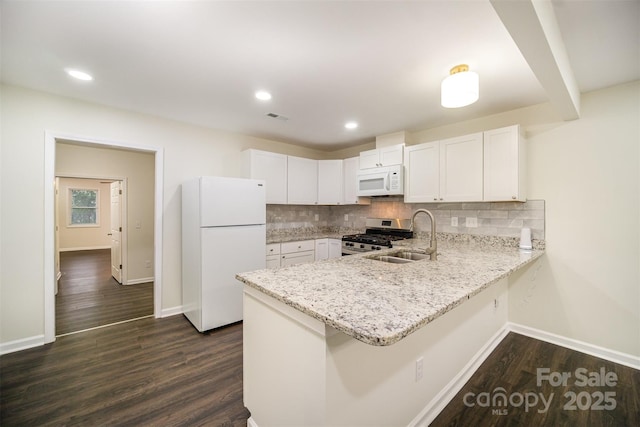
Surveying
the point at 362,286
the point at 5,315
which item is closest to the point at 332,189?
the point at 362,286

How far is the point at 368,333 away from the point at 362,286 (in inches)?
21.0

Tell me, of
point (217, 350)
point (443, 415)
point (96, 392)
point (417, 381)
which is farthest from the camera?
point (217, 350)

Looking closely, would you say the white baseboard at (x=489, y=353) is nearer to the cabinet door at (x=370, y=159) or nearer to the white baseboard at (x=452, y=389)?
the white baseboard at (x=452, y=389)

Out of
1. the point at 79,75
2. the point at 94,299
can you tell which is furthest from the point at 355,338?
the point at 94,299

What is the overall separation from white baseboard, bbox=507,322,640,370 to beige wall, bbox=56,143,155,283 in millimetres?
5752

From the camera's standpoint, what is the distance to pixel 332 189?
4277mm

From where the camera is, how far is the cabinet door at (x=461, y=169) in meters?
2.76

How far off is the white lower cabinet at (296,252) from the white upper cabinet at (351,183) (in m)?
0.92

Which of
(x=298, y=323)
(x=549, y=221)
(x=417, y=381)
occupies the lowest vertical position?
(x=417, y=381)

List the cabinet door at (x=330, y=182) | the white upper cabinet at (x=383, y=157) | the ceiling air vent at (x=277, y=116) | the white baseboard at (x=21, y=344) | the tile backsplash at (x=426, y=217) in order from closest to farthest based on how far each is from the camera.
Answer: the white baseboard at (x=21, y=344) → the tile backsplash at (x=426, y=217) → the ceiling air vent at (x=277, y=116) → the white upper cabinet at (x=383, y=157) → the cabinet door at (x=330, y=182)

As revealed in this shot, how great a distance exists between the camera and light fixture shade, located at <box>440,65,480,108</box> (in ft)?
5.56

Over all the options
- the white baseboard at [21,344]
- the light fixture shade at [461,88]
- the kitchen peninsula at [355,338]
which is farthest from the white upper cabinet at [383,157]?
the white baseboard at [21,344]

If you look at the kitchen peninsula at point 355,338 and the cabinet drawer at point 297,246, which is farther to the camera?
the cabinet drawer at point 297,246

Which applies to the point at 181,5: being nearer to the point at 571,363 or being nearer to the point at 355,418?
the point at 355,418
